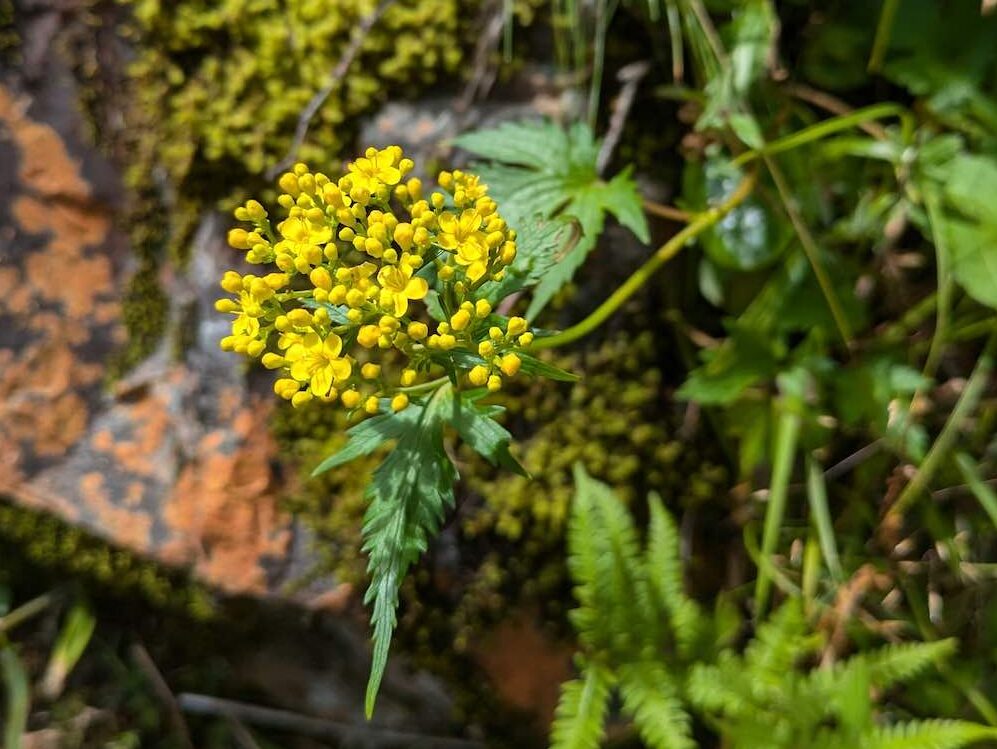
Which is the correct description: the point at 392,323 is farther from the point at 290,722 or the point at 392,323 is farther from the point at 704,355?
the point at 290,722

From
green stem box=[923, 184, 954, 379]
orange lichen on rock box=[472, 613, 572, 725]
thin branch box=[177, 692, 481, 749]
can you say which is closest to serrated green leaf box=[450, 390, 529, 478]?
orange lichen on rock box=[472, 613, 572, 725]

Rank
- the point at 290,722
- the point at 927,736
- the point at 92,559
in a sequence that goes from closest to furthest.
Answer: the point at 927,736 < the point at 92,559 < the point at 290,722

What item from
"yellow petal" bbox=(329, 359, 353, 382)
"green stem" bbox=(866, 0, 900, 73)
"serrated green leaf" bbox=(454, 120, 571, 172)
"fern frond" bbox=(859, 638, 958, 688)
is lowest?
"fern frond" bbox=(859, 638, 958, 688)

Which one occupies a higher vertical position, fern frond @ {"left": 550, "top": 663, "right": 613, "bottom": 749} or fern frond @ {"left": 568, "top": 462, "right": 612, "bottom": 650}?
fern frond @ {"left": 568, "top": 462, "right": 612, "bottom": 650}

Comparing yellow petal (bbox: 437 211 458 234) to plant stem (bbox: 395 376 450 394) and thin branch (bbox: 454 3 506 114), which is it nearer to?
plant stem (bbox: 395 376 450 394)

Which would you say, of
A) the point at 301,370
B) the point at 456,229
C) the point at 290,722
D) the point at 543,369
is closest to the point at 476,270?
the point at 456,229


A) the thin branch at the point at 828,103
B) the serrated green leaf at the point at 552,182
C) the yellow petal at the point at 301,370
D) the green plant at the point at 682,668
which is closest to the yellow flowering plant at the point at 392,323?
the yellow petal at the point at 301,370
